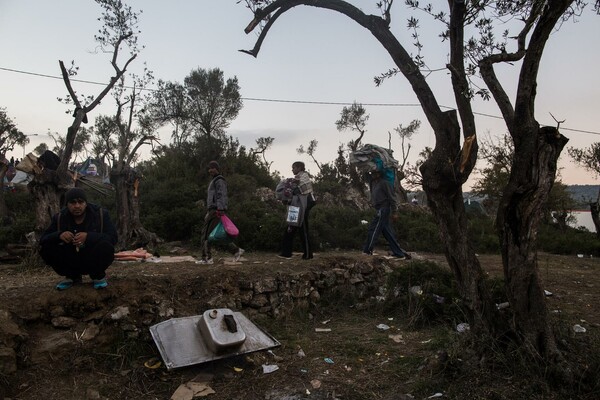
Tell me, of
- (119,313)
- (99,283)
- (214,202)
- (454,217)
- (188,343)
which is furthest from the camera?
(214,202)

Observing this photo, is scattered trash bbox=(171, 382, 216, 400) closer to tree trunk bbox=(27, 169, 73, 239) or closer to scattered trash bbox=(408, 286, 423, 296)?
scattered trash bbox=(408, 286, 423, 296)

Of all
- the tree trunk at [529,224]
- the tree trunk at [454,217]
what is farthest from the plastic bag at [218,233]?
the tree trunk at [529,224]

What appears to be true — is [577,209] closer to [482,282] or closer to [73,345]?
[482,282]

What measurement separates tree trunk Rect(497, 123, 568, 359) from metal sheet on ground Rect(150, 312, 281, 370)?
219 cm

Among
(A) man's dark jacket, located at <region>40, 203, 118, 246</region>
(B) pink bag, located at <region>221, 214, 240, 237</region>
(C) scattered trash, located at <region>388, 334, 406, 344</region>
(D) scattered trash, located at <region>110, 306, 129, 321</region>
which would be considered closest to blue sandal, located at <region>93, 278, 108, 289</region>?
(D) scattered trash, located at <region>110, 306, 129, 321</region>

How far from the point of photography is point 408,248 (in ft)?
34.3

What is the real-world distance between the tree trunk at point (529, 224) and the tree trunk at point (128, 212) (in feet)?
23.8

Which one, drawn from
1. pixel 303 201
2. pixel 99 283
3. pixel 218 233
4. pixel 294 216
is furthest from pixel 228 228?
pixel 99 283

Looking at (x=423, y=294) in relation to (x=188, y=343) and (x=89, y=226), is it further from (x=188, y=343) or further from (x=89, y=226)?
(x=89, y=226)

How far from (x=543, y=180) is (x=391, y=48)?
6.04ft

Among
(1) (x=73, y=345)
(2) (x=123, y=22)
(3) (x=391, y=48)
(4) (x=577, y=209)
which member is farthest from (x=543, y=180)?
(4) (x=577, y=209)

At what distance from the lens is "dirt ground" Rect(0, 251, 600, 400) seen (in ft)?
11.6

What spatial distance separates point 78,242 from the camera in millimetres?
4172

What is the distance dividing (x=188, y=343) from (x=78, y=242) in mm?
1419
